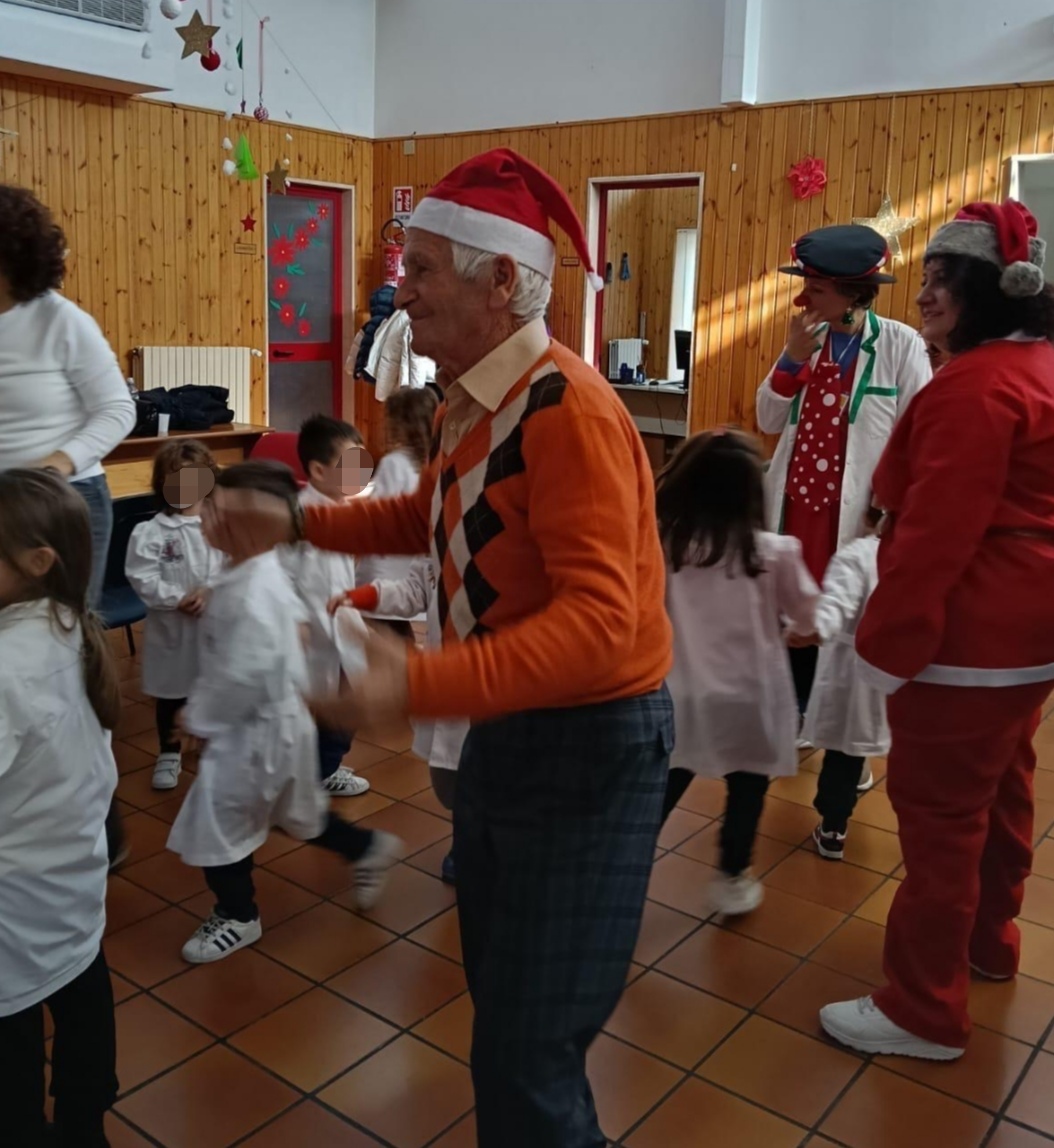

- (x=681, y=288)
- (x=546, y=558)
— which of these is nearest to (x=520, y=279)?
(x=546, y=558)

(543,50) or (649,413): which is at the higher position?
(543,50)

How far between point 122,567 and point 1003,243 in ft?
10.1

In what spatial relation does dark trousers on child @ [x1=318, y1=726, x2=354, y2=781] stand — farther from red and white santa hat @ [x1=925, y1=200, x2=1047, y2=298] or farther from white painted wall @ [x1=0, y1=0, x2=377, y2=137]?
white painted wall @ [x1=0, y1=0, x2=377, y2=137]

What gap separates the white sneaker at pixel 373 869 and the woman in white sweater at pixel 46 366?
0.86 m

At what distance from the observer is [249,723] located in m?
2.36

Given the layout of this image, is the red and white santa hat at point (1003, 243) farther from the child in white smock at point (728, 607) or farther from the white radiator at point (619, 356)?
the white radiator at point (619, 356)

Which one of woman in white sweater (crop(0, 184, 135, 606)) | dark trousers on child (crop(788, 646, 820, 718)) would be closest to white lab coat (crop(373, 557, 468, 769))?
woman in white sweater (crop(0, 184, 135, 606))

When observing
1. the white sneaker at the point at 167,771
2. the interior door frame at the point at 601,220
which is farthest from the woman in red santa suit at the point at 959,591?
the interior door frame at the point at 601,220

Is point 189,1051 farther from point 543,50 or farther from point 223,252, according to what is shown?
point 543,50

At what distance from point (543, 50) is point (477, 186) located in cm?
742

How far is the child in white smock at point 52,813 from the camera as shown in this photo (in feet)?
5.25

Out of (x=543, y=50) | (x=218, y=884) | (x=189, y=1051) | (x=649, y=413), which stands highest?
(x=543, y=50)

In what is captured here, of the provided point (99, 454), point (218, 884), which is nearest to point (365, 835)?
point (218, 884)

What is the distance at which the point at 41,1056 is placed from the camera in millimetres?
1696
